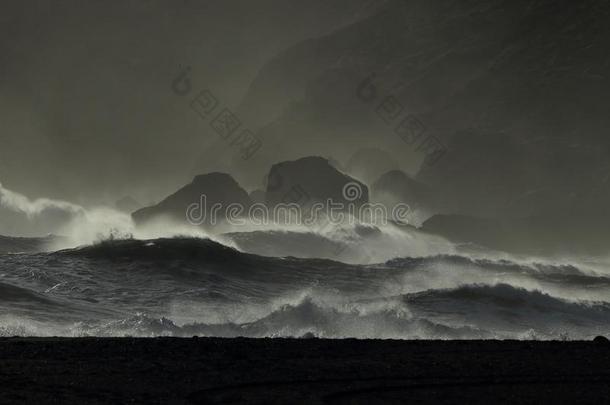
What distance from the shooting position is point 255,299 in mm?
24516

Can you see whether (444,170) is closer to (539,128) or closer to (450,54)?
(539,128)

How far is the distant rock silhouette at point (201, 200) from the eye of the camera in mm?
56237

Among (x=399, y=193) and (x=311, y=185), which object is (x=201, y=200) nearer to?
(x=311, y=185)

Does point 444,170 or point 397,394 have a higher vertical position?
point 444,170

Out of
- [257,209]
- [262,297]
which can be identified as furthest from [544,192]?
[262,297]

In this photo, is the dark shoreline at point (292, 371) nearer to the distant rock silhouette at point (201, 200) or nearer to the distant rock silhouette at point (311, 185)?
the distant rock silhouette at point (201, 200)

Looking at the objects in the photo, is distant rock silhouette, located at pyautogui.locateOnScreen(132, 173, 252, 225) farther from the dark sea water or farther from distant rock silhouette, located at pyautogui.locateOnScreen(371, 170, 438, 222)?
distant rock silhouette, located at pyautogui.locateOnScreen(371, 170, 438, 222)

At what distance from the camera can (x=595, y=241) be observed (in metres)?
113

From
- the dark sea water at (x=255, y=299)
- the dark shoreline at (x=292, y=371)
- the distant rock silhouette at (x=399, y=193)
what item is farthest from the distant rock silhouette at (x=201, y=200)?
the distant rock silhouette at (x=399, y=193)

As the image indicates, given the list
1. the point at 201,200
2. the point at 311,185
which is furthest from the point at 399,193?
the point at 201,200

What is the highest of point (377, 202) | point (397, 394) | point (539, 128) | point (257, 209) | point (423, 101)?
point (423, 101)

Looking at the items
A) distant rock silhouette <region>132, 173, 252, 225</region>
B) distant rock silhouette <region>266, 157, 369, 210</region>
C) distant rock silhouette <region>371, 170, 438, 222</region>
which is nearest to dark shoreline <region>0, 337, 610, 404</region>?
distant rock silhouette <region>132, 173, 252, 225</region>

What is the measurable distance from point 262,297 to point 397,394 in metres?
15.6

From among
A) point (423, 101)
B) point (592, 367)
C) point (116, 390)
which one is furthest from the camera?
point (423, 101)
